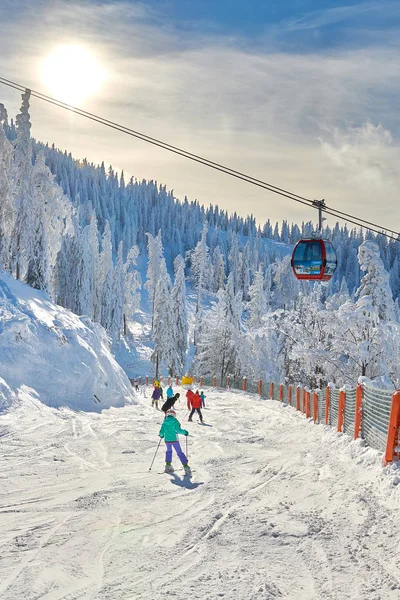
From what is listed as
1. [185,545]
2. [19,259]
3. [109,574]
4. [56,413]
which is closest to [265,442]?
[56,413]

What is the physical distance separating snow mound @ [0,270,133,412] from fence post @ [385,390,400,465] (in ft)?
33.6

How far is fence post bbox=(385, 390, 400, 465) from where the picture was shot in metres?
8.60

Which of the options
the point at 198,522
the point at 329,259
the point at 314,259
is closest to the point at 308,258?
the point at 314,259

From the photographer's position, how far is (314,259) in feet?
52.4

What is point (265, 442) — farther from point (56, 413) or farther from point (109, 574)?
point (109, 574)

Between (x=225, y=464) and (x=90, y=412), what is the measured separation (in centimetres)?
814

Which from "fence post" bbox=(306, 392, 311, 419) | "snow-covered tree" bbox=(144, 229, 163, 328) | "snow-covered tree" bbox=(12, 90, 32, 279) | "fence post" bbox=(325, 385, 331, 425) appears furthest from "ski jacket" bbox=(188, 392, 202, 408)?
→ "snow-covered tree" bbox=(144, 229, 163, 328)

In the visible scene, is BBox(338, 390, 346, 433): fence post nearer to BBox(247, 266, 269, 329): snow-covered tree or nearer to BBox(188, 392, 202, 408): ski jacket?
BBox(188, 392, 202, 408): ski jacket

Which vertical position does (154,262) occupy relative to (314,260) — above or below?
above

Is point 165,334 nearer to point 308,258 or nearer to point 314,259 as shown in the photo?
point 308,258

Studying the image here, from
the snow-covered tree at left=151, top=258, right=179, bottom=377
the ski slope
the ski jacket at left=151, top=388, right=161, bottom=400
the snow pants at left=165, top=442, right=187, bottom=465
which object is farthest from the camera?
the snow-covered tree at left=151, top=258, right=179, bottom=377

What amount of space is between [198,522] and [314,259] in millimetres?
10393

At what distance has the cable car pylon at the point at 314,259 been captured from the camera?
15812 mm

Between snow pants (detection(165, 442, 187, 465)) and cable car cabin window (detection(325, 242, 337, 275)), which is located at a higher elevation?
cable car cabin window (detection(325, 242, 337, 275))
